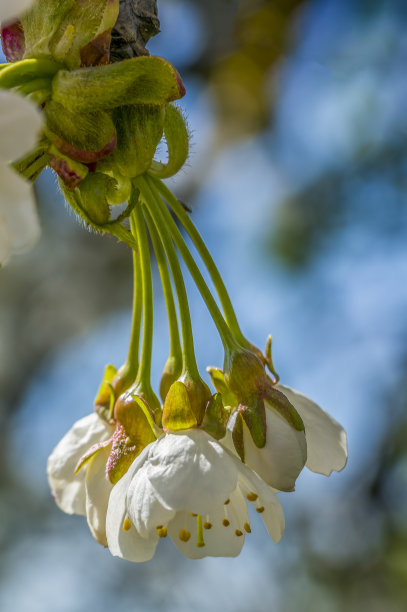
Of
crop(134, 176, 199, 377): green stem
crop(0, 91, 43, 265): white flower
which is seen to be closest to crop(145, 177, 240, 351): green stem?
crop(134, 176, 199, 377): green stem

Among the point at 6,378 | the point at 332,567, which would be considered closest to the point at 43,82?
the point at 6,378

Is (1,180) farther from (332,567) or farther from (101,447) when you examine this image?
(332,567)

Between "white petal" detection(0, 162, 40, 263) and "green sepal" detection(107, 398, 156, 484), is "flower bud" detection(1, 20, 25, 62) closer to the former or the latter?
"white petal" detection(0, 162, 40, 263)

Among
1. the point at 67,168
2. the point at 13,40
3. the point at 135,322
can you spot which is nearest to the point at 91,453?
the point at 135,322

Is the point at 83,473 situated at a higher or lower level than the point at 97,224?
lower

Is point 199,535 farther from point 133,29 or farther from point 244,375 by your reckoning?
point 133,29

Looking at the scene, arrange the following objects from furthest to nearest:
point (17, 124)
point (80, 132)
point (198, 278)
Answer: point (198, 278) → point (80, 132) → point (17, 124)
